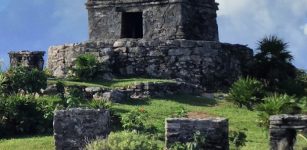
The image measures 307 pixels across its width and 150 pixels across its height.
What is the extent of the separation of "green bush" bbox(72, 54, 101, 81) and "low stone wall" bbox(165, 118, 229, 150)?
8485mm

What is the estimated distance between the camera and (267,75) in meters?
20.2

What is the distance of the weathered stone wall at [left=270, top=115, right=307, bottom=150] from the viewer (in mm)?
11578

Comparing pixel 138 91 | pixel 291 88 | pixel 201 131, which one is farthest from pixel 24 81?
pixel 201 131

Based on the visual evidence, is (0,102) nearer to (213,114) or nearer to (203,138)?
(213,114)

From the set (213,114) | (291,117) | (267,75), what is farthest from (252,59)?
(291,117)

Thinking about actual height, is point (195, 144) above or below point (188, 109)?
below

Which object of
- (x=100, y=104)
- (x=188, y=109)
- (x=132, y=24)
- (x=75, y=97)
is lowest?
(x=188, y=109)

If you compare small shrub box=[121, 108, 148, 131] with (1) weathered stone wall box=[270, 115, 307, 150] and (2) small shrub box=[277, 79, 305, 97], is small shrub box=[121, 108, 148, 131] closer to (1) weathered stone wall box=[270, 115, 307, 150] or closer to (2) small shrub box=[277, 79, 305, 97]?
(1) weathered stone wall box=[270, 115, 307, 150]

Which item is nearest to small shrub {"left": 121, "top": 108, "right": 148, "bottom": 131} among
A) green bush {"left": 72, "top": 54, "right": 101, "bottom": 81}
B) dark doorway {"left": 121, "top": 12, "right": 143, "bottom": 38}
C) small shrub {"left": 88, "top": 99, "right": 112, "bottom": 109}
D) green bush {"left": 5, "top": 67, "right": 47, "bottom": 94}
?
small shrub {"left": 88, "top": 99, "right": 112, "bottom": 109}

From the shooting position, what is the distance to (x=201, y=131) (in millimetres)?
11250

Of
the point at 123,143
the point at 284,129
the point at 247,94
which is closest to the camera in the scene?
the point at 123,143

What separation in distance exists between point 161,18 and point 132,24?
5.35ft

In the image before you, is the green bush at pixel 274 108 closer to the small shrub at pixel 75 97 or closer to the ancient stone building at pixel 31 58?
the small shrub at pixel 75 97

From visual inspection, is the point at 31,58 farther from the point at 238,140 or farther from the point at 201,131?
the point at 201,131
